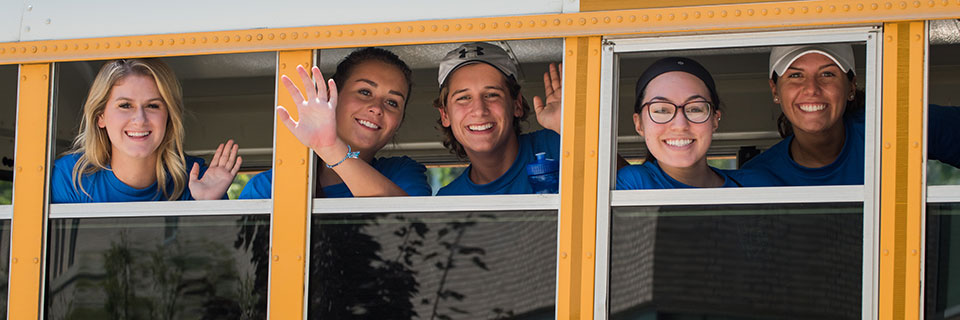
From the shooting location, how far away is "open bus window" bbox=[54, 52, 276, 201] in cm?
310

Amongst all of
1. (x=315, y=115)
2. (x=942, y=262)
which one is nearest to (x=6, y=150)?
(x=315, y=115)

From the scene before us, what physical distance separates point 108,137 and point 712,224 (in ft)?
6.43

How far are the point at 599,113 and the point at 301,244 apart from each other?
Result: 0.96 m

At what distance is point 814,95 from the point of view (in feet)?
9.16

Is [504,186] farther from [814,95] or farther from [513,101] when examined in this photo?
[814,95]

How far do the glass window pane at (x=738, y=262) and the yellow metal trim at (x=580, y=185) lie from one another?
0.25 feet

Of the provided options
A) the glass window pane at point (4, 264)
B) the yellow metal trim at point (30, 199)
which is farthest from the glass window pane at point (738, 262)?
the glass window pane at point (4, 264)

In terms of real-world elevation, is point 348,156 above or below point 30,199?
above

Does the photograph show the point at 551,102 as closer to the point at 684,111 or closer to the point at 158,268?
the point at 684,111

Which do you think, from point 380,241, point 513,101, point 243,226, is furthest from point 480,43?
point 243,226

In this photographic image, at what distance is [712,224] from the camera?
2574 mm

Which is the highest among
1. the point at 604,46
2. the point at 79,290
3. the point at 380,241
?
the point at 604,46

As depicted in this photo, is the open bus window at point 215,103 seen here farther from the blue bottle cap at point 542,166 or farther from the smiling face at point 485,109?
the blue bottle cap at point 542,166

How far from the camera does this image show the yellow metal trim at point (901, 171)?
7.95 ft
